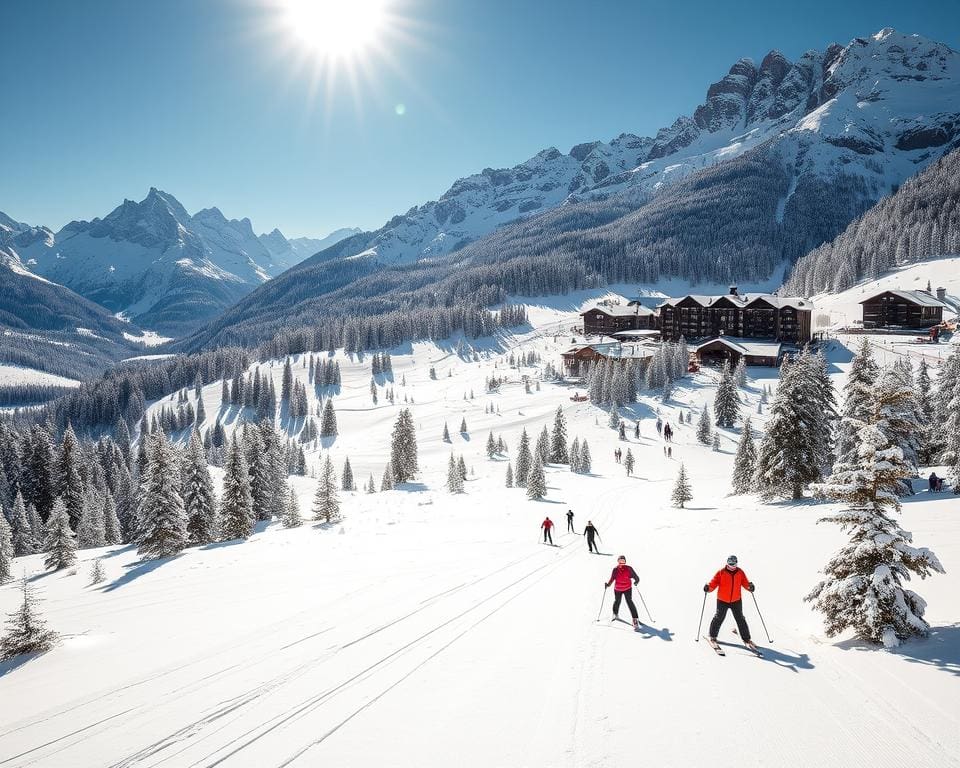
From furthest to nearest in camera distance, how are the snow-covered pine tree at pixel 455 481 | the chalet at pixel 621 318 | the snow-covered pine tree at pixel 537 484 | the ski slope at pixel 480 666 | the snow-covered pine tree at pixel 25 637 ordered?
the chalet at pixel 621 318, the snow-covered pine tree at pixel 455 481, the snow-covered pine tree at pixel 537 484, the snow-covered pine tree at pixel 25 637, the ski slope at pixel 480 666

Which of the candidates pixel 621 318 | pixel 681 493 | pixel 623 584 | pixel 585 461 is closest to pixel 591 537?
pixel 623 584

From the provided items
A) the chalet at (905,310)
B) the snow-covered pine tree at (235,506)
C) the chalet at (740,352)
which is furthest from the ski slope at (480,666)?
the chalet at (905,310)

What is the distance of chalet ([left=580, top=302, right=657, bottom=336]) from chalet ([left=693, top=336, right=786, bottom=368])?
3587 centimetres

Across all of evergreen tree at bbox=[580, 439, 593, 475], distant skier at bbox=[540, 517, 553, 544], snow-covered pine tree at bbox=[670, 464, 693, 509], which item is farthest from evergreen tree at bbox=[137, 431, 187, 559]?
evergreen tree at bbox=[580, 439, 593, 475]

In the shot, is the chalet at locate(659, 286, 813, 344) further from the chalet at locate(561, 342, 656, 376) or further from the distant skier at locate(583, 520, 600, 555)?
the distant skier at locate(583, 520, 600, 555)

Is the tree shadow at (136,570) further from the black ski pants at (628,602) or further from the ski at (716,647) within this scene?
the ski at (716,647)

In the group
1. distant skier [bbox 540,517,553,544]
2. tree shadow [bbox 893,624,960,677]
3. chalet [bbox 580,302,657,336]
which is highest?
chalet [bbox 580,302,657,336]

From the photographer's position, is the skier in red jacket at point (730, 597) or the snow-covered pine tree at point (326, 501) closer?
the skier in red jacket at point (730, 597)

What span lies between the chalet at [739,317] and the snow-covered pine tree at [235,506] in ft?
346

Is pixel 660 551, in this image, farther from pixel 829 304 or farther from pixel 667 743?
pixel 829 304

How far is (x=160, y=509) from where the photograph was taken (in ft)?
96.2

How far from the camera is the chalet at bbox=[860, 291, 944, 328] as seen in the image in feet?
310

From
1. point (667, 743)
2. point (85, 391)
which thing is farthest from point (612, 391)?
point (85, 391)

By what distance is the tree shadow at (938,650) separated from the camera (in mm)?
7898
